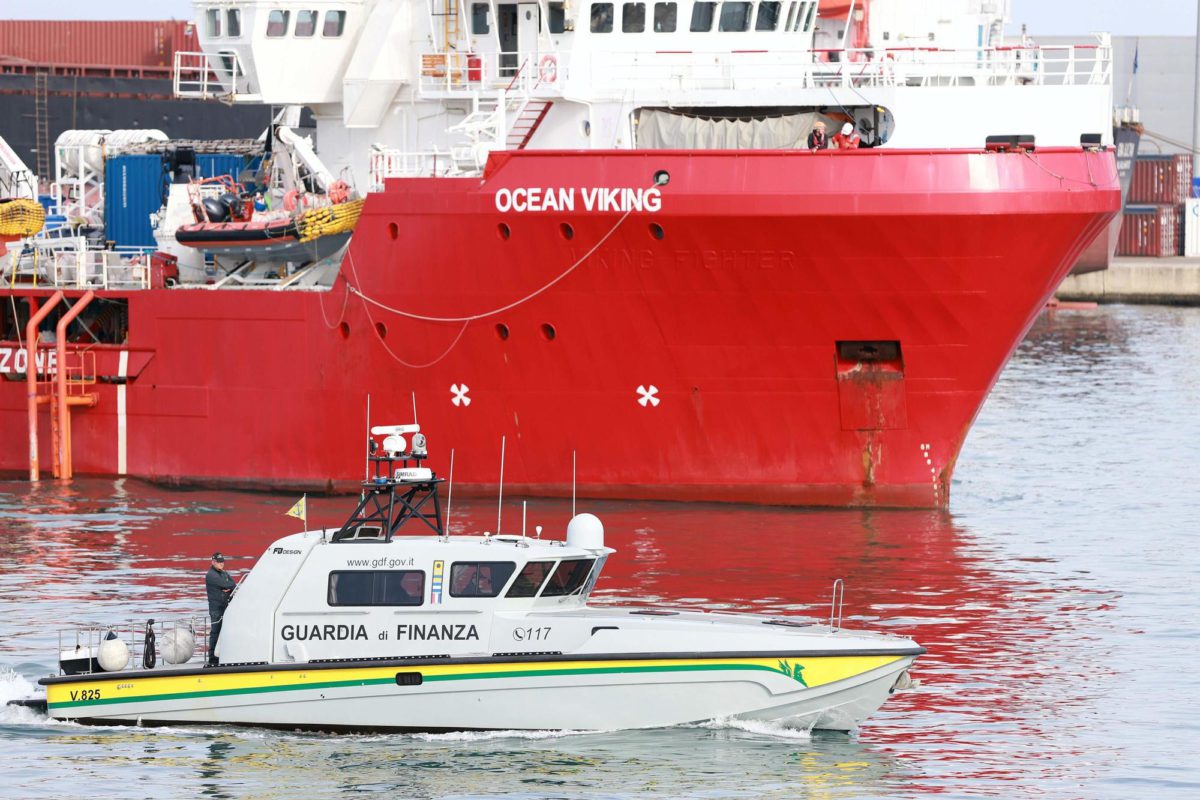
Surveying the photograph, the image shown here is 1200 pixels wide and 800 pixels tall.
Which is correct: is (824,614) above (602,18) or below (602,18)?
below

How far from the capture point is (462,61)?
3297 centimetres

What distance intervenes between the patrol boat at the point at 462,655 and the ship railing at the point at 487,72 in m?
12.9

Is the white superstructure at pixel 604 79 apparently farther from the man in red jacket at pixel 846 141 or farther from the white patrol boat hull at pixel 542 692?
the white patrol boat hull at pixel 542 692

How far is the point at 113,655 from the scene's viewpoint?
19250mm

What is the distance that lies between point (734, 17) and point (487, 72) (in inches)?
166

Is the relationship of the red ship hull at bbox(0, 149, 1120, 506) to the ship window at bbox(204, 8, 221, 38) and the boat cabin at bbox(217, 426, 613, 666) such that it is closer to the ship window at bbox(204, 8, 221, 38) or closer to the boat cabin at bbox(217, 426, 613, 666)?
the ship window at bbox(204, 8, 221, 38)

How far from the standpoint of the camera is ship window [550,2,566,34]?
32.4 metres

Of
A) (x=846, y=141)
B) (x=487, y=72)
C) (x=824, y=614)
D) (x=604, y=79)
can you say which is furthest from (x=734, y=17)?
(x=824, y=614)

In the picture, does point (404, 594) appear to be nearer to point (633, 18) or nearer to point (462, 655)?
point (462, 655)

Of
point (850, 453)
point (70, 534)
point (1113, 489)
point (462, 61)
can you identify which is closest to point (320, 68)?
point (462, 61)

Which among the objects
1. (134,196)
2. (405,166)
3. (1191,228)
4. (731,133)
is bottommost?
(1191,228)

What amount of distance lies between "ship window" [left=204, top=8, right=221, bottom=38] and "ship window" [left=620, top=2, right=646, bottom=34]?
7.63 m

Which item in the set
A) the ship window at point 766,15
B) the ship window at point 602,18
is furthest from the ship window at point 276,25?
the ship window at point 766,15

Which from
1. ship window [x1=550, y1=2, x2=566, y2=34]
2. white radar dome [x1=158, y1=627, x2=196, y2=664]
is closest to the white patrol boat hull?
white radar dome [x1=158, y1=627, x2=196, y2=664]
